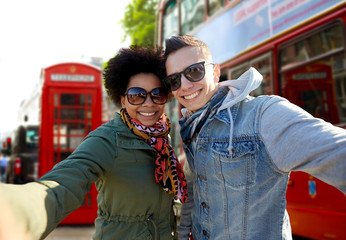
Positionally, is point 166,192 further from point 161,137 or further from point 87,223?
point 87,223

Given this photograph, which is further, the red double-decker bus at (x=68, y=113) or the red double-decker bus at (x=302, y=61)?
the red double-decker bus at (x=68, y=113)

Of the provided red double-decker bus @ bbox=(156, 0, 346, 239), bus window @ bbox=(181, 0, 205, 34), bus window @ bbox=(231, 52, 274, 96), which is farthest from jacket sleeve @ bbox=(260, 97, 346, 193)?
bus window @ bbox=(181, 0, 205, 34)

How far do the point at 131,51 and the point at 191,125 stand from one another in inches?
28.8

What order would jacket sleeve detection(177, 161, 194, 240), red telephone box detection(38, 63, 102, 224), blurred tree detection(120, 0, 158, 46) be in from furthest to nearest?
blurred tree detection(120, 0, 158, 46) < red telephone box detection(38, 63, 102, 224) < jacket sleeve detection(177, 161, 194, 240)

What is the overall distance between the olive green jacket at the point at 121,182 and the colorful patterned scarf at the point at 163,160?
0.04m

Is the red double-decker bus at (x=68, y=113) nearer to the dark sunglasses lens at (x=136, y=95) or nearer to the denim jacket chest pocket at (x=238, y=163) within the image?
the dark sunglasses lens at (x=136, y=95)

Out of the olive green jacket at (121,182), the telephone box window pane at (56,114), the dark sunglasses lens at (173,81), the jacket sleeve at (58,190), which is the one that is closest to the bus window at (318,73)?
the dark sunglasses lens at (173,81)

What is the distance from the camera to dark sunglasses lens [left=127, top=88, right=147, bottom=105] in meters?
2.06

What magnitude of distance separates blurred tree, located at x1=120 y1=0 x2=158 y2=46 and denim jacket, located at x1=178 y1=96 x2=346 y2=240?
14409 millimetres

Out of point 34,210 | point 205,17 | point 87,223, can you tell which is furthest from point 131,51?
point 87,223

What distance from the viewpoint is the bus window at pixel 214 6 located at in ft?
18.5

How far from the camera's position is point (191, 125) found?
71.6 inches

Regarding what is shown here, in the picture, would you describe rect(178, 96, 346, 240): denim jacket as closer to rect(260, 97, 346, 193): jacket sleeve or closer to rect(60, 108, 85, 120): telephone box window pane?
rect(260, 97, 346, 193): jacket sleeve

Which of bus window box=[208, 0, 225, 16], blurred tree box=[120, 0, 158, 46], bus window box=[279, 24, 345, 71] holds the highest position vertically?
blurred tree box=[120, 0, 158, 46]
